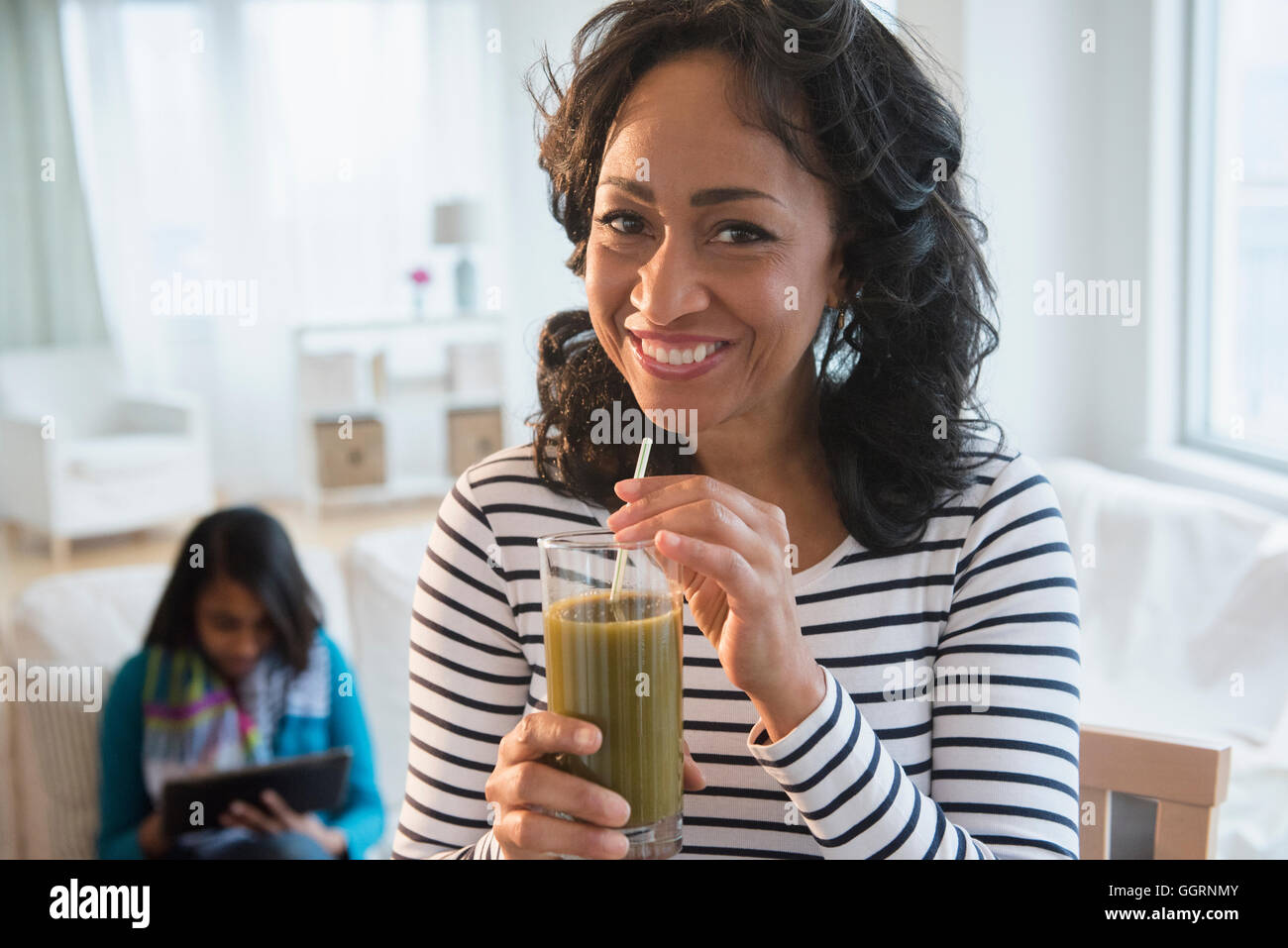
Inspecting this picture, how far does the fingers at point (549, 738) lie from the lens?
2.51ft

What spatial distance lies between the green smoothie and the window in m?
2.92

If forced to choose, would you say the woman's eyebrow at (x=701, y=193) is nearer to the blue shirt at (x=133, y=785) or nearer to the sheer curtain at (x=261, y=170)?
the blue shirt at (x=133, y=785)

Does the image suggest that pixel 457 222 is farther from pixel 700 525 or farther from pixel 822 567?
pixel 700 525

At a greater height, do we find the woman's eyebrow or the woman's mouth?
the woman's eyebrow

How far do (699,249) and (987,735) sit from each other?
17.9 inches

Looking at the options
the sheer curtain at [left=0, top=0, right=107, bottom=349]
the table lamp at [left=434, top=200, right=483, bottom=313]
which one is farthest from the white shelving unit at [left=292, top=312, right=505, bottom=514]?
the sheer curtain at [left=0, top=0, right=107, bottom=349]

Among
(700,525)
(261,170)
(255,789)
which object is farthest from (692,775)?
(261,170)

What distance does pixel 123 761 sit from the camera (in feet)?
6.34

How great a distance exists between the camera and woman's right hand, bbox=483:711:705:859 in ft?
2.51

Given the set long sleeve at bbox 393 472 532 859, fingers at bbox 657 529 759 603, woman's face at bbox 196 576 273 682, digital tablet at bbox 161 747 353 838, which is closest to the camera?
fingers at bbox 657 529 759 603

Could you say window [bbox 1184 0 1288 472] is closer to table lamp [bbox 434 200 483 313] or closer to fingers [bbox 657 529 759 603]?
fingers [bbox 657 529 759 603]

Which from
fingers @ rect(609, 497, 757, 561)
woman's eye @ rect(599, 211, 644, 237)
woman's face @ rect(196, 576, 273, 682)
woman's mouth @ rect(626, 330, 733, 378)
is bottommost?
woman's face @ rect(196, 576, 273, 682)

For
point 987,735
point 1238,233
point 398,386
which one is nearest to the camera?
point 987,735

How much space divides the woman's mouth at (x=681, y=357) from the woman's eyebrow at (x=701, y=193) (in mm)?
107
